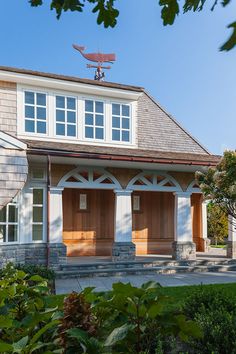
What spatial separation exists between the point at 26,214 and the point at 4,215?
0.74 metres

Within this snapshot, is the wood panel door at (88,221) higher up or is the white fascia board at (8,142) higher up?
the white fascia board at (8,142)

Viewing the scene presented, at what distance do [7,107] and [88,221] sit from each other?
17.8ft

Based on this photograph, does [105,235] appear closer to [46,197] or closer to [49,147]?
[46,197]

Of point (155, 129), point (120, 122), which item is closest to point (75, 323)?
point (120, 122)

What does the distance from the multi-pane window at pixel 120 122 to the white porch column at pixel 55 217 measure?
3.48 m

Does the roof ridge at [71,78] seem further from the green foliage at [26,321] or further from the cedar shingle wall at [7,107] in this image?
the green foliage at [26,321]

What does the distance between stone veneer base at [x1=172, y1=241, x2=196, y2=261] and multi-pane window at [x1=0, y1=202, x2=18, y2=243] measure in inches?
226

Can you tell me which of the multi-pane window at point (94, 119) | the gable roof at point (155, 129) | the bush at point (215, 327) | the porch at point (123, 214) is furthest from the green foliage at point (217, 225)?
the bush at point (215, 327)

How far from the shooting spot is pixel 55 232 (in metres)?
12.1

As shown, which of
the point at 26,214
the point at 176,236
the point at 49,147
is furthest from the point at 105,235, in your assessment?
the point at 49,147

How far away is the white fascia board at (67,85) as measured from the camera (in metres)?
12.6

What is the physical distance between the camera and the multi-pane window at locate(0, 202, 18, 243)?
458 inches

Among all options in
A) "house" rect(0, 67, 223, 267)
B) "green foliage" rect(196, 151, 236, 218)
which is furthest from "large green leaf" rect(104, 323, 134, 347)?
"house" rect(0, 67, 223, 267)

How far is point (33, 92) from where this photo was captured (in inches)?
520
